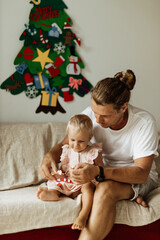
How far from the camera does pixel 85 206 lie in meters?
1.56

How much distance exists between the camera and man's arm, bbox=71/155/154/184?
1.51 meters

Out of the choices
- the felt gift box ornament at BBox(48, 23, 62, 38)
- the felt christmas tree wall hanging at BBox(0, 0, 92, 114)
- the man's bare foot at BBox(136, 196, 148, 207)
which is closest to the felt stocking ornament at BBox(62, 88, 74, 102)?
the felt christmas tree wall hanging at BBox(0, 0, 92, 114)

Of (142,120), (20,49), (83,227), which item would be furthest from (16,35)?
(83,227)

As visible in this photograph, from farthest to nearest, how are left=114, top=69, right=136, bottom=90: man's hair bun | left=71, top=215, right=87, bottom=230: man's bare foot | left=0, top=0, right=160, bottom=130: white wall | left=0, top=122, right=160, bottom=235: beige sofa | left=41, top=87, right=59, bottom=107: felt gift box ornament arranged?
left=41, top=87, right=59, bottom=107: felt gift box ornament, left=0, top=0, right=160, bottom=130: white wall, left=114, top=69, right=136, bottom=90: man's hair bun, left=0, top=122, right=160, bottom=235: beige sofa, left=71, top=215, right=87, bottom=230: man's bare foot

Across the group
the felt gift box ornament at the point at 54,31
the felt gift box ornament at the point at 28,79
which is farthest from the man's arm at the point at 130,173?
the felt gift box ornament at the point at 54,31

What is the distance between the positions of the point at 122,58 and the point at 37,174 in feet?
4.46

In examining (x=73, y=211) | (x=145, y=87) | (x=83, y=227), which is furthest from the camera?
(x=145, y=87)

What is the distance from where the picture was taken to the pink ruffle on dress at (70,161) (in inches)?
68.0

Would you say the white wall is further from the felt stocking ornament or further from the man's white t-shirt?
the man's white t-shirt

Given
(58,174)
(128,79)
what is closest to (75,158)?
(58,174)

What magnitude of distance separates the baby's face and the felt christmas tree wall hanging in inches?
32.9

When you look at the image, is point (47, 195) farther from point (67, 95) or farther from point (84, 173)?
point (67, 95)

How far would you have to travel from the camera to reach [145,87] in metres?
2.78

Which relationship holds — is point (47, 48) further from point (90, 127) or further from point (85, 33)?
point (90, 127)
